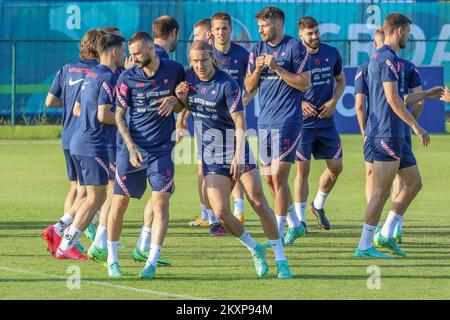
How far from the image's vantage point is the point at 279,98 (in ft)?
41.5

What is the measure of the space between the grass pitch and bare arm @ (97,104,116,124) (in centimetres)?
142

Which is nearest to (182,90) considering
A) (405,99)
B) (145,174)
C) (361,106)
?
(145,174)

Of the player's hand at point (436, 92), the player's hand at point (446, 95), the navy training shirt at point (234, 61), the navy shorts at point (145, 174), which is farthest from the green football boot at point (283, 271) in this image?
the navy training shirt at point (234, 61)

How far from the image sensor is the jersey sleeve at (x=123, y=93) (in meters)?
10.6

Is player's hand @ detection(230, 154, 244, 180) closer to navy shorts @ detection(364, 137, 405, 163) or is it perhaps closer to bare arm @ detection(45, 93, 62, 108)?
navy shorts @ detection(364, 137, 405, 163)

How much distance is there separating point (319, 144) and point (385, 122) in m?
2.41

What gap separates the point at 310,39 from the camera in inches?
542

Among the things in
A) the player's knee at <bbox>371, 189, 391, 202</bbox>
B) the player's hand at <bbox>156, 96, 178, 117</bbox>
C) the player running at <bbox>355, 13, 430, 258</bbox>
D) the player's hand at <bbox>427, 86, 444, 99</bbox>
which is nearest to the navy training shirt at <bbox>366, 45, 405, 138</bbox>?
the player running at <bbox>355, 13, 430, 258</bbox>

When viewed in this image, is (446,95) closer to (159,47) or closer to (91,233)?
(159,47)

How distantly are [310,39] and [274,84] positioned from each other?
4.32 ft

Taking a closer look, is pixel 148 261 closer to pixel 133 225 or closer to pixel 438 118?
pixel 133 225

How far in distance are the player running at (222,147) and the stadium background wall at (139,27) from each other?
789 inches

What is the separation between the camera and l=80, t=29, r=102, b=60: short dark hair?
1196cm

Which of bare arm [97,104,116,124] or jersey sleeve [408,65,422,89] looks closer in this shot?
bare arm [97,104,116,124]
